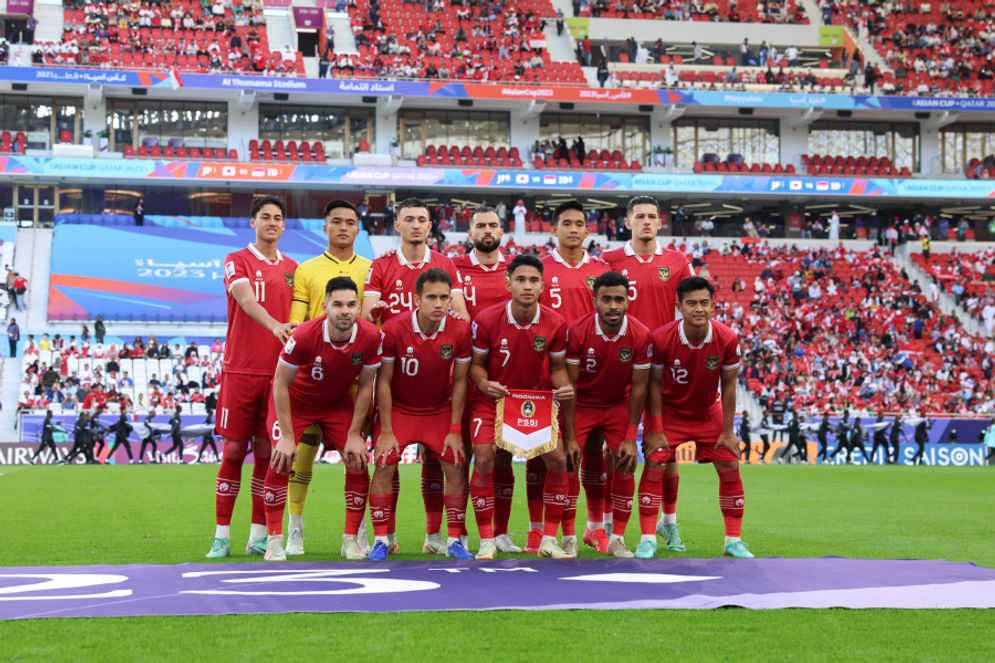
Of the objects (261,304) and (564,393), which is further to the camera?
(261,304)

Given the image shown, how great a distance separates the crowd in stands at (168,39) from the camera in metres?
43.8

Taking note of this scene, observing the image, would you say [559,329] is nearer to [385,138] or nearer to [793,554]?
[793,554]

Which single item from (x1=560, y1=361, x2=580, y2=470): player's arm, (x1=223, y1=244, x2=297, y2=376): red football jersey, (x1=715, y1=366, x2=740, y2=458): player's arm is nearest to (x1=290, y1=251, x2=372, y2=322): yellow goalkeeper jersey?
(x1=223, y1=244, x2=297, y2=376): red football jersey

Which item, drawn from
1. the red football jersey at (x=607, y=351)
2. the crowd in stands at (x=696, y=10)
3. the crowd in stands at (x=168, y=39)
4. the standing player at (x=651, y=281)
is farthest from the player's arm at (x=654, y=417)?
the crowd in stands at (x=696, y=10)

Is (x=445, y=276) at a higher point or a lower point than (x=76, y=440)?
higher

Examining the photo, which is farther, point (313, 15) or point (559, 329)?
point (313, 15)

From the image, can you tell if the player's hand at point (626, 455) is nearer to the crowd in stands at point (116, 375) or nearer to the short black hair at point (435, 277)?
the short black hair at point (435, 277)

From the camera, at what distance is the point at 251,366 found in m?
8.72

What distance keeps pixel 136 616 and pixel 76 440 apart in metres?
24.5

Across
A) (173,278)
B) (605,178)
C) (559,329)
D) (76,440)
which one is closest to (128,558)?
(559,329)

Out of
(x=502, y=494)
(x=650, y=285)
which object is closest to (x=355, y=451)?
(x=502, y=494)

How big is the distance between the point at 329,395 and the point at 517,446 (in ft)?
4.89

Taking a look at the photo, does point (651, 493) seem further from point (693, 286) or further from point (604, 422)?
point (693, 286)

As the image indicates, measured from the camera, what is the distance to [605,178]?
1817 inches
